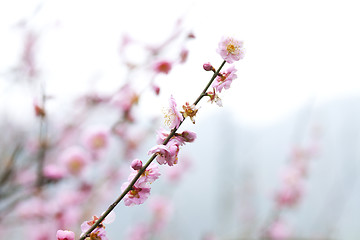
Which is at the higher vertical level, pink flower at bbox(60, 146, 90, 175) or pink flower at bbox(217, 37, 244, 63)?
pink flower at bbox(60, 146, 90, 175)

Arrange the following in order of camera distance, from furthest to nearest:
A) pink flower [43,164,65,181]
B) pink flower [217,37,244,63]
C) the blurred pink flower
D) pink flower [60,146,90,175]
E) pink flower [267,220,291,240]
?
pink flower [267,220,291,240]
the blurred pink flower
pink flower [60,146,90,175]
pink flower [43,164,65,181]
pink flower [217,37,244,63]

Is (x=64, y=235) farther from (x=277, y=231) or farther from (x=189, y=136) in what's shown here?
(x=277, y=231)

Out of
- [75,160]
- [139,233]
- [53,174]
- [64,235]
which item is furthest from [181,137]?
[139,233]

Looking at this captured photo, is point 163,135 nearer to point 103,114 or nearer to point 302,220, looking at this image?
point 103,114

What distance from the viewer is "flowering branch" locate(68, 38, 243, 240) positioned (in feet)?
2.87

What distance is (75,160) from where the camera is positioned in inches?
112

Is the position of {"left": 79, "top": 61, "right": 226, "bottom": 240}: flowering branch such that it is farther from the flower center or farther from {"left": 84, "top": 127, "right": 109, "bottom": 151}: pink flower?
{"left": 84, "top": 127, "right": 109, "bottom": 151}: pink flower

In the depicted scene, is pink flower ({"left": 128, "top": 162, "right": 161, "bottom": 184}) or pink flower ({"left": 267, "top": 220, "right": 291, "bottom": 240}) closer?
pink flower ({"left": 128, "top": 162, "right": 161, "bottom": 184})

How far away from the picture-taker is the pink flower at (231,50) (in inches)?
37.5

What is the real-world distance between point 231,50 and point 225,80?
0.09 meters

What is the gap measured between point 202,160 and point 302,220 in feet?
12.7

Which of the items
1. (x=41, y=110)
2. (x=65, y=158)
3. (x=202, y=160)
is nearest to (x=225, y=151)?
(x=65, y=158)

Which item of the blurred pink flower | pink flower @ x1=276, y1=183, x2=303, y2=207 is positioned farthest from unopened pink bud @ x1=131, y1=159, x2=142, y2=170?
pink flower @ x1=276, y1=183, x2=303, y2=207

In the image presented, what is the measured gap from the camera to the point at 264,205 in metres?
13.4
